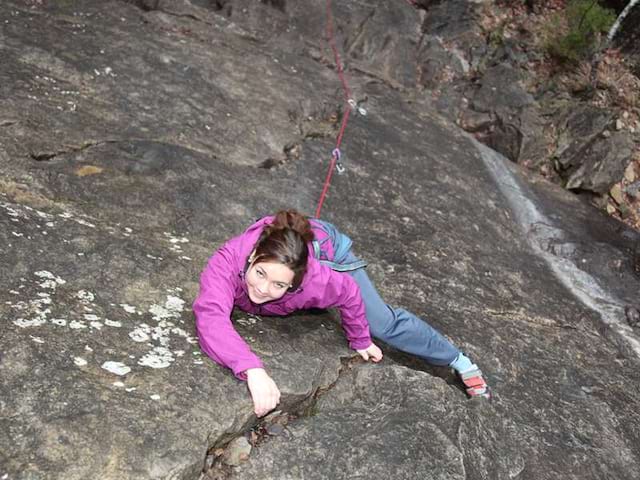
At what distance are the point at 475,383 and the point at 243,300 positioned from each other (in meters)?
1.81

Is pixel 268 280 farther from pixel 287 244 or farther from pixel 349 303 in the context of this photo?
pixel 349 303

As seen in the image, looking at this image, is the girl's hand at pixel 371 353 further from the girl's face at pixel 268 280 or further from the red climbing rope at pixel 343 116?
the red climbing rope at pixel 343 116

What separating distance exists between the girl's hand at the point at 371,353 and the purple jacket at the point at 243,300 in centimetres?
3

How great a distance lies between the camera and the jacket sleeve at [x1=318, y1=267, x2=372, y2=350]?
154 inches

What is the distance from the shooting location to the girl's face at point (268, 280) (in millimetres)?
3410

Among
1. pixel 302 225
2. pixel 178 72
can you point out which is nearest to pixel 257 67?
pixel 178 72

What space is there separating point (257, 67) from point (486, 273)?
4447mm

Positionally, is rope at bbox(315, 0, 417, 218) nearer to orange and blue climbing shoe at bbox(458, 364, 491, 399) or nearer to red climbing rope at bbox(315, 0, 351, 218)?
red climbing rope at bbox(315, 0, 351, 218)

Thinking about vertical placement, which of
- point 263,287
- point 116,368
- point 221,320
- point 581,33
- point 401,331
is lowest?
point 116,368

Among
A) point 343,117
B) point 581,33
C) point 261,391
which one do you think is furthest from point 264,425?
point 581,33

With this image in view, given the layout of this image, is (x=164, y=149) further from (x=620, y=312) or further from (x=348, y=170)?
(x=620, y=312)

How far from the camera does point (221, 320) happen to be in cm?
345

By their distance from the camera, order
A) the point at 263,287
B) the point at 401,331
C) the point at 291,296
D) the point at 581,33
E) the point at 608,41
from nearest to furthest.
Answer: the point at 263,287 < the point at 291,296 < the point at 401,331 < the point at 581,33 < the point at 608,41

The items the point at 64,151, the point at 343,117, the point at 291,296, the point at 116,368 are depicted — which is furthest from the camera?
the point at 343,117
